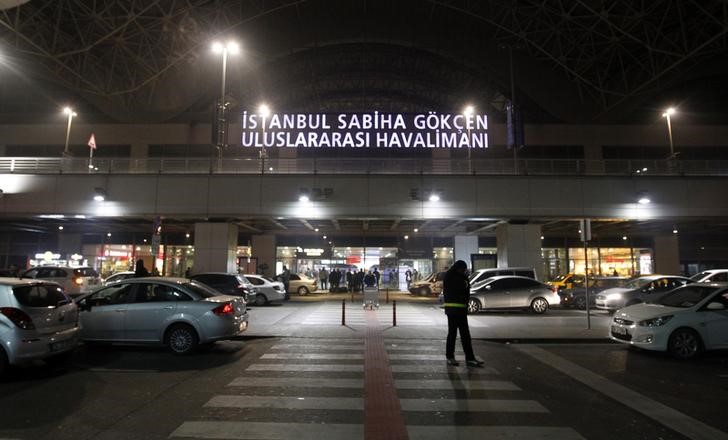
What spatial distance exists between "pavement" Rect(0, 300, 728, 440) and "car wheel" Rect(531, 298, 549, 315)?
25.2 feet

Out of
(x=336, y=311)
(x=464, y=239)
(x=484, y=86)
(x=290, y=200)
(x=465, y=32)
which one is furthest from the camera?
(x=484, y=86)

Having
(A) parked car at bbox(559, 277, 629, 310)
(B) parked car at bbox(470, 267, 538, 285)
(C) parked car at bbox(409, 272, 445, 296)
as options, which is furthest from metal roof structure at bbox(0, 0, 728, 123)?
(B) parked car at bbox(470, 267, 538, 285)

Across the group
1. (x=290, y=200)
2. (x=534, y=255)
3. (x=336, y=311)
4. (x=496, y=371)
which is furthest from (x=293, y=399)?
(x=534, y=255)

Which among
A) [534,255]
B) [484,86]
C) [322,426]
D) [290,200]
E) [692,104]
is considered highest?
[484,86]

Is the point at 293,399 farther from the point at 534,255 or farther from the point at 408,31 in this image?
the point at 408,31

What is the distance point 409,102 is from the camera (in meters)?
41.6

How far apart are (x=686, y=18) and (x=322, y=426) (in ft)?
106

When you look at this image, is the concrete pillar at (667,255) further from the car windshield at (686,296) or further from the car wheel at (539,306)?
the car windshield at (686,296)

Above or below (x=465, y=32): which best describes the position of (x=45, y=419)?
below

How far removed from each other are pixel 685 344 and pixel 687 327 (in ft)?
1.12

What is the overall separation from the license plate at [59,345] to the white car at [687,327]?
1089 centimetres

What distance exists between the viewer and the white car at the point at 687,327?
945cm

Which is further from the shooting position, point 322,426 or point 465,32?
point 465,32

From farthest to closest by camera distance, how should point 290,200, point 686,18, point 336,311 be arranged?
point 686,18
point 290,200
point 336,311
